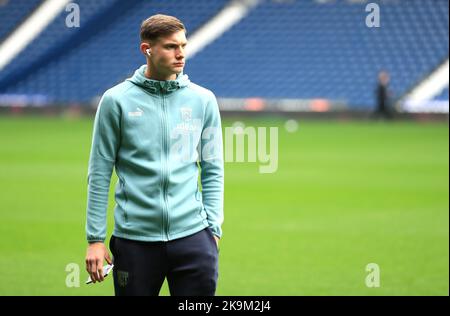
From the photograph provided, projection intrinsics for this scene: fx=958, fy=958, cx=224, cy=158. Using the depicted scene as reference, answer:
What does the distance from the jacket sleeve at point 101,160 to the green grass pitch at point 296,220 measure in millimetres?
3728

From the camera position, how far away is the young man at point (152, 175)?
4.31m

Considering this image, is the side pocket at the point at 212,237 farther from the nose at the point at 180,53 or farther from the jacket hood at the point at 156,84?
the nose at the point at 180,53

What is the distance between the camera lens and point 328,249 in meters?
10.2

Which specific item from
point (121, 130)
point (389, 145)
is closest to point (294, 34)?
point (389, 145)

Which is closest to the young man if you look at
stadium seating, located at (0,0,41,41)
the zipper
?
the zipper

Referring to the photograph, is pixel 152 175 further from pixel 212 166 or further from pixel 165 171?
pixel 212 166

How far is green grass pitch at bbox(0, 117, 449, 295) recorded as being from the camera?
858cm

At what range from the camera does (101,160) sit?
14.3 ft

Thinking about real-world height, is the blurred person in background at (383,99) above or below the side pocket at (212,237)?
above

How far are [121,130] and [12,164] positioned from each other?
1457cm

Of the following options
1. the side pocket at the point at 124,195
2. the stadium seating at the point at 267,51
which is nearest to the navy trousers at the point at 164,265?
the side pocket at the point at 124,195

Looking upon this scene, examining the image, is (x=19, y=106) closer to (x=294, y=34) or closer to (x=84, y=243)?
Answer: (x=294, y=34)

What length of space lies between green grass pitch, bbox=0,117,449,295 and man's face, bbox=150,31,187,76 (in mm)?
3991

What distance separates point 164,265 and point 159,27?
3.54 feet
